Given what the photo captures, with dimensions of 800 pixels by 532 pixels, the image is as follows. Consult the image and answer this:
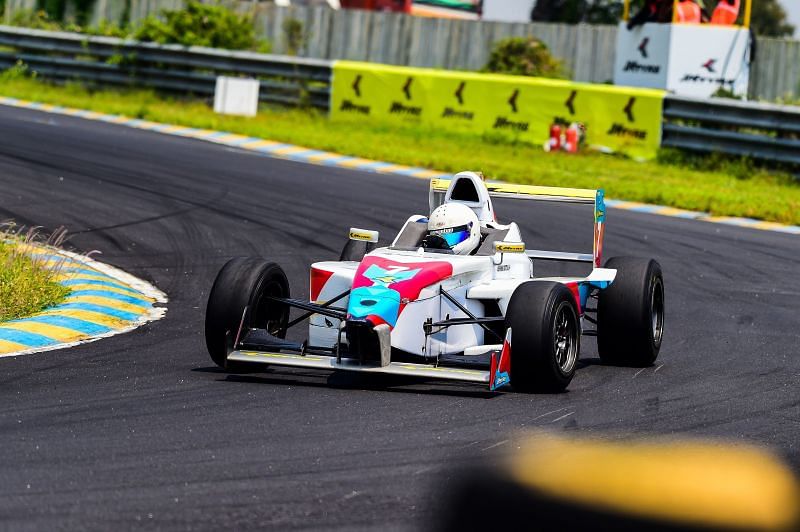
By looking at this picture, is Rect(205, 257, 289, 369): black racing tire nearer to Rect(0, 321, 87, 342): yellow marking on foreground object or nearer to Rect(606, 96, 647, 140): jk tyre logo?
Rect(0, 321, 87, 342): yellow marking on foreground object

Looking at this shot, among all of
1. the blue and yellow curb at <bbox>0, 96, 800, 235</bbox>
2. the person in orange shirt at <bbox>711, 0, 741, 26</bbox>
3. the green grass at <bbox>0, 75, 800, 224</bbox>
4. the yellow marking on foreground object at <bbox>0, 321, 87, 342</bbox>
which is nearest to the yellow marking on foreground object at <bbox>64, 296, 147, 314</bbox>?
the yellow marking on foreground object at <bbox>0, 321, 87, 342</bbox>

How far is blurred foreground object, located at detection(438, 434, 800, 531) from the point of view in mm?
5344

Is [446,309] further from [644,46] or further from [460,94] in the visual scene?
[644,46]

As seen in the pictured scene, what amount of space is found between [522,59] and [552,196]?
781 inches

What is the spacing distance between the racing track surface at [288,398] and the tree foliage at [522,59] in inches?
Result: 545

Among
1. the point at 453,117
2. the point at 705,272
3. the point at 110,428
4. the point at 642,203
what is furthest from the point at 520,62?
the point at 110,428

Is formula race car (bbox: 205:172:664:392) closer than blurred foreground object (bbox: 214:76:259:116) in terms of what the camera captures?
Yes

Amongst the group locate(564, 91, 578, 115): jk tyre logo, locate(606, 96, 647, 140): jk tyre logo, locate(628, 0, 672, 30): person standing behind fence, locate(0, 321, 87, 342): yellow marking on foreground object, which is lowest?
locate(0, 321, 87, 342): yellow marking on foreground object

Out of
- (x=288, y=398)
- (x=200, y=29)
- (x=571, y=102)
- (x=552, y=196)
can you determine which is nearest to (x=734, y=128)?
(x=571, y=102)

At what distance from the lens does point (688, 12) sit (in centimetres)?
2606

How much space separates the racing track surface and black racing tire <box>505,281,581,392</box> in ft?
0.42

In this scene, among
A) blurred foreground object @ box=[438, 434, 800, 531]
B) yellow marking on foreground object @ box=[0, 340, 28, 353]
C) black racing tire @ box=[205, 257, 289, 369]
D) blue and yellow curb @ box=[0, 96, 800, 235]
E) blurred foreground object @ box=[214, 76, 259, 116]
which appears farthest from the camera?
blurred foreground object @ box=[214, 76, 259, 116]

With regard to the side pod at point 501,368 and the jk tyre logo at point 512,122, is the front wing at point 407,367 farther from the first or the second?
the jk tyre logo at point 512,122

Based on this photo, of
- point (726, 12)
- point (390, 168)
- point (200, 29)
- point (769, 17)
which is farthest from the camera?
point (769, 17)
